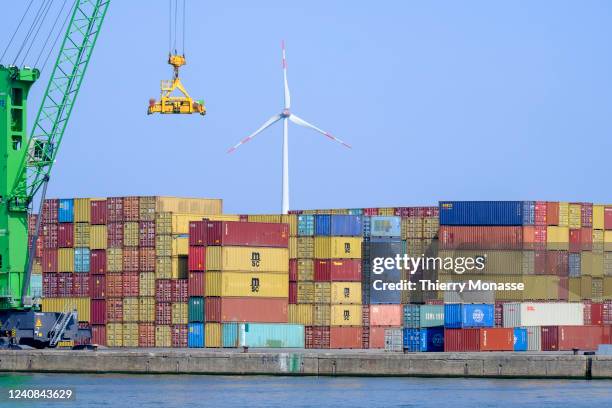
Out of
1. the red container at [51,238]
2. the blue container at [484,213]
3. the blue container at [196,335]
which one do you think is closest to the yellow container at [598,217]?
the blue container at [484,213]

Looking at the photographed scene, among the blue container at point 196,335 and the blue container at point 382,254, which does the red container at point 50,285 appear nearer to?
the blue container at point 196,335

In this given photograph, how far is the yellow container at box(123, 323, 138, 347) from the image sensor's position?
13550 cm

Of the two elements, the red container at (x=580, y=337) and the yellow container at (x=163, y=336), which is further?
the yellow container at (x=163, y=336)

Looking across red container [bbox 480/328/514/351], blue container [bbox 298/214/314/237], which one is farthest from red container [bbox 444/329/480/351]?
blue container [bbox 298/214/314/237]

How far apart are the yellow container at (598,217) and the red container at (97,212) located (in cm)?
3404

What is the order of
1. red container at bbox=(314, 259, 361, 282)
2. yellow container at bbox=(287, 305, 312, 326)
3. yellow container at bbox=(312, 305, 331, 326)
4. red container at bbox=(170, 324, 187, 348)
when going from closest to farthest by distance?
red container at bbox=(170, 324, 187, 348) < yellow container at bbox=(312, 305, 331, 326) < yellow container at bbox=(287, 305, 312, 326) < red container at bbox=(314, 259, 361, 282)

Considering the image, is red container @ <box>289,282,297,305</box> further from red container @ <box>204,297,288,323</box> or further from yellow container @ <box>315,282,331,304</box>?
yellow container @ <box>315,282,331,304</box>

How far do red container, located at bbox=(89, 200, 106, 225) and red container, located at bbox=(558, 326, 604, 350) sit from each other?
32.2 meters

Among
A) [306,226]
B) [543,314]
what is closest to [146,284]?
[306,226]

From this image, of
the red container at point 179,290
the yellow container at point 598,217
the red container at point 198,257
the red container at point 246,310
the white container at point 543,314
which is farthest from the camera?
the yellow container at point 598,217

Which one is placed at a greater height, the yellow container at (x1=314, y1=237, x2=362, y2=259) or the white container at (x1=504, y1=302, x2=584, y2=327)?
the yellow container at (x1=314, y1=237, x2=362, y2=259)

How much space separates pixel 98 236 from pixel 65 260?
304 cm

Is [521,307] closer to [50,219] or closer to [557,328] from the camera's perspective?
[557,328]

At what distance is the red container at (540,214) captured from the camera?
440 ft
